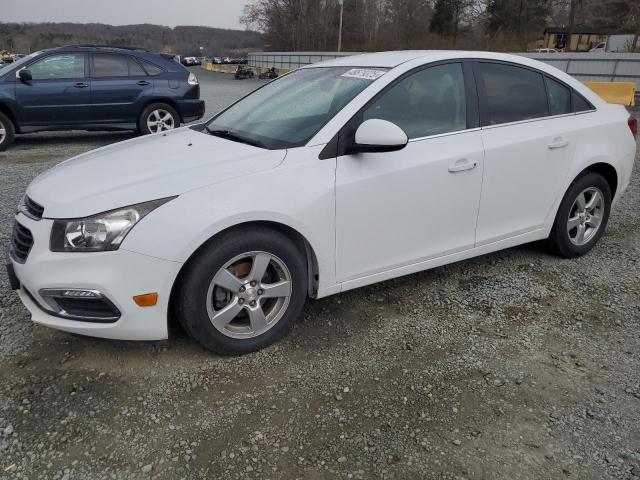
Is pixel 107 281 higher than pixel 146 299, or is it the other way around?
pixel 107 281

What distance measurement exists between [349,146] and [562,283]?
2086mm

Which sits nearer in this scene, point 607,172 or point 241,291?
point 241,291

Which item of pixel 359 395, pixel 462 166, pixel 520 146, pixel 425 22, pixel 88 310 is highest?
pixel 425 22

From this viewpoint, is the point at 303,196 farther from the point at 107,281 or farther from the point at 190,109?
the point at 190,109

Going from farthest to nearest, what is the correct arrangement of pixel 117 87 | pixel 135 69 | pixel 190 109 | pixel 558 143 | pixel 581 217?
pixel 190 109
pixel 135 69
pixel 117 87
pixel 581 217
pixel 558 143

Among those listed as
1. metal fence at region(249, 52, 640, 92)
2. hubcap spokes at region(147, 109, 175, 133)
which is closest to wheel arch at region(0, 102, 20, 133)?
hubcap spokes at region(147, 109, 175, 133)

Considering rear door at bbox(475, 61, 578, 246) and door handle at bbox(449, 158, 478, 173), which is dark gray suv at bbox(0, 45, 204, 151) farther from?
door handle at bbox(449, 158, 478, 173)

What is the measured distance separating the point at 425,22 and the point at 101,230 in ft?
204

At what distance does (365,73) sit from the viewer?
10.6ft

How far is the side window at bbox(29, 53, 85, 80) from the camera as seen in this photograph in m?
8.48

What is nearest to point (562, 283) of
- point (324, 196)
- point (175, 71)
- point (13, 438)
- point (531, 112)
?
point (531, 112)

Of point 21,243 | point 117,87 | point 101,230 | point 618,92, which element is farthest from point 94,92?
point 618,92

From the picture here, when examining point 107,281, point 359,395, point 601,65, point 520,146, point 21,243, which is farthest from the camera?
point 601,65

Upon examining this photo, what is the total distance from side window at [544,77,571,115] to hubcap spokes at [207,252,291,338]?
2521 millimetres
